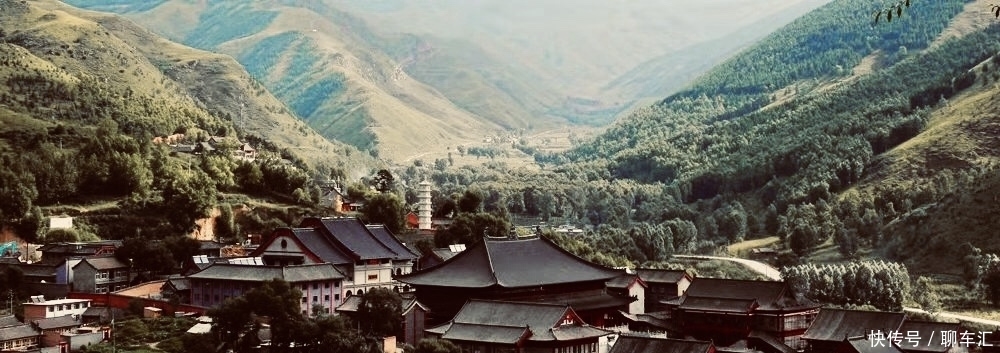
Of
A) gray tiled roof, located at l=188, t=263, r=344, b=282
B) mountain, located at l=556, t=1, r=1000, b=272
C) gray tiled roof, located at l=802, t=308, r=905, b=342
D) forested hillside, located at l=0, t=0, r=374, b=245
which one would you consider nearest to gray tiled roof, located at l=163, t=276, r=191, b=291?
gray tiled roof, located at l=188, t=263, r=344, b=282

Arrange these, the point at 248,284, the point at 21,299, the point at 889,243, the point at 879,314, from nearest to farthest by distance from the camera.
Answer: the point at 879,314 < the point at 248,284 < the point at 21,299 < the point at 889,243

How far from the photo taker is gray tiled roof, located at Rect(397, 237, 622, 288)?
5819 centimetres

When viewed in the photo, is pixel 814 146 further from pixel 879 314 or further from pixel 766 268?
pixel 879 314

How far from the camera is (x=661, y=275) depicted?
2879 inches

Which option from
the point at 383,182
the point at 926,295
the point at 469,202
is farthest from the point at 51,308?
the point at 383,182

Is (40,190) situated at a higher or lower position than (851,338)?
higher

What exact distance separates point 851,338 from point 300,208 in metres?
57.1

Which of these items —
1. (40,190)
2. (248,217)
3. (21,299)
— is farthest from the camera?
(248,217)

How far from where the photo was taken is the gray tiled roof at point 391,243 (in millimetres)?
74750

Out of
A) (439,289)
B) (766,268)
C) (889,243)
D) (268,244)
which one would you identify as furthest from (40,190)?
(889,243)

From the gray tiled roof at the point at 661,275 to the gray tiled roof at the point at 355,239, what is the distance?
1531 centimetres

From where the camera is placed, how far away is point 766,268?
10325 centimetres

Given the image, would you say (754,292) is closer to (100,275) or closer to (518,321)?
(518,321)

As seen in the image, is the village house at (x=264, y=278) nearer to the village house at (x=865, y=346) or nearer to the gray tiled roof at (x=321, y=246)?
the gray tiled roof at (x=321, y=246)
